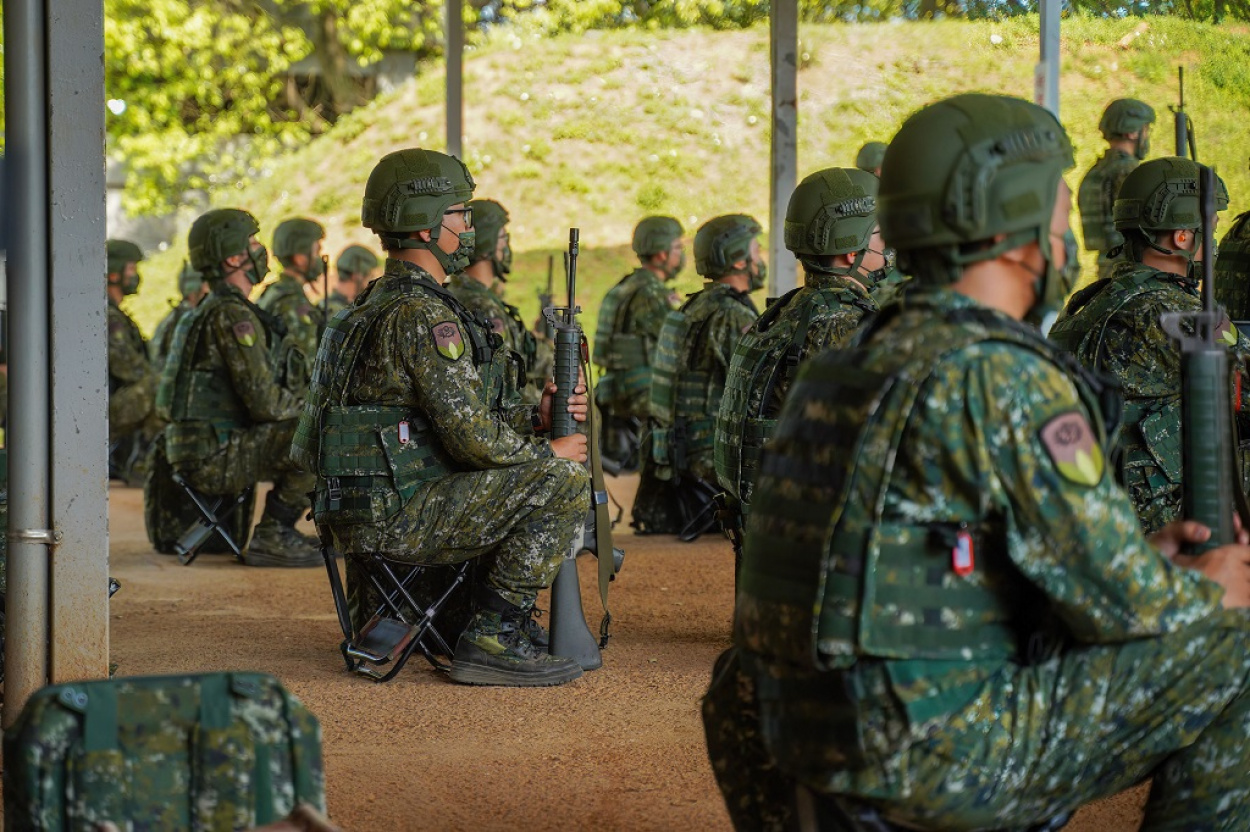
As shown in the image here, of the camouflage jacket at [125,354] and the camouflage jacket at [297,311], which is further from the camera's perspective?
the camouflage jacket at [125,354]

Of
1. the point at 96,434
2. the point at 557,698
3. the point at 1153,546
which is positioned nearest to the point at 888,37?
the point at 557,698

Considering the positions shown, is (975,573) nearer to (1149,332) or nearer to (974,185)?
(974,185)

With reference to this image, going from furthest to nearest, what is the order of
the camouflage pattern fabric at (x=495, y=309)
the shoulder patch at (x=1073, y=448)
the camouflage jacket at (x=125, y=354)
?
the camouflage jacket at (x=125, y=354), the camouflage pattern fabric at (x=495, y=309), the shoulder patch at (x=1073, y=448)

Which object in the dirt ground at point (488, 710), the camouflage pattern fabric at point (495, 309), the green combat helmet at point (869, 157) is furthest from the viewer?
the green combat helmet at point (869, 157)

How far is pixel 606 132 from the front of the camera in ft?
85.9

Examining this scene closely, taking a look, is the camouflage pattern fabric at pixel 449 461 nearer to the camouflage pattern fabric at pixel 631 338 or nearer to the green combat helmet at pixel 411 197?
the green combat helmet at pixel 411 197

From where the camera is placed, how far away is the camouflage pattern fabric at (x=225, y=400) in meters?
10.3

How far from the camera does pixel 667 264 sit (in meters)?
13.7

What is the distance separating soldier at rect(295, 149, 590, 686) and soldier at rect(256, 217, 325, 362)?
5992 millimetres

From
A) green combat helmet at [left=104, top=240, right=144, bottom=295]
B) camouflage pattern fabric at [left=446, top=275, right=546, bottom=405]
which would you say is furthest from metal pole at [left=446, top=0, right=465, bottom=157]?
green combat helmet at [left=104, top=240, right=144, bottom=295]

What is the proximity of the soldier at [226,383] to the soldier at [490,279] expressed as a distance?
132 cm

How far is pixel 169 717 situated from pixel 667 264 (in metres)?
10.4

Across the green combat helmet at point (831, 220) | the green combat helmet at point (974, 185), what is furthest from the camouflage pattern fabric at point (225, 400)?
the green combat helmet at point (974, 185)

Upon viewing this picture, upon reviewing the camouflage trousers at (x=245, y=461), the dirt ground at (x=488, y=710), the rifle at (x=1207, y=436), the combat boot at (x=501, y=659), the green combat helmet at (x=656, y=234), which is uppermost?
the green combat helmet at (x=656, y=234)
